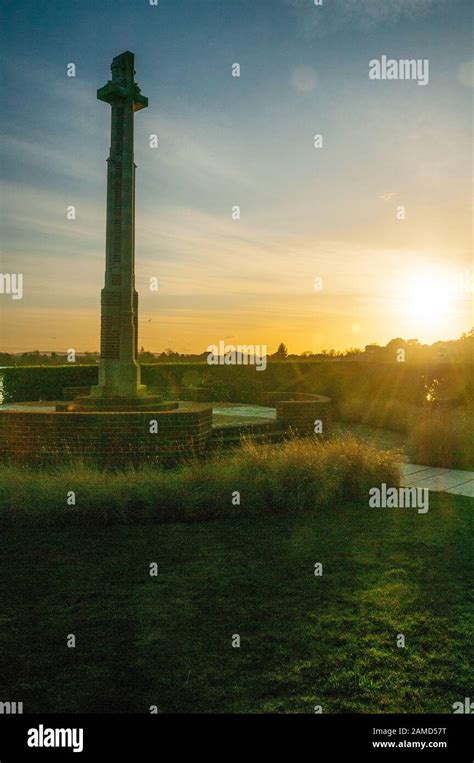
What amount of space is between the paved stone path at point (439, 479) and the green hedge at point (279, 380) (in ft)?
23.1

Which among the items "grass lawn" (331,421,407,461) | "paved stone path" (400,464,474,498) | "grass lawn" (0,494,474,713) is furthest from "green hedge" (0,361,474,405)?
"grass lawn" (0,494,474,713)

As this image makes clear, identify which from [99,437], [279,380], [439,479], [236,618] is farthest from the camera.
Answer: [279,380]

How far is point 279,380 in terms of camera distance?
22328 millimetres

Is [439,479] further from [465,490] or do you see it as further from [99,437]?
[99,437]

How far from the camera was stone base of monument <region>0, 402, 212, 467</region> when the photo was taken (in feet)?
31.0

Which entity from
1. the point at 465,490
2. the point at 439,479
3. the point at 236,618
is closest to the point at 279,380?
the point at 439,479

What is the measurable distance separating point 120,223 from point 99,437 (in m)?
4.59

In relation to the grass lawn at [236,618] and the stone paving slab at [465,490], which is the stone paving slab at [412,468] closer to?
the stone paving slab at [465,490]

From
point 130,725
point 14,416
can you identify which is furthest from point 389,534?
point 14,416

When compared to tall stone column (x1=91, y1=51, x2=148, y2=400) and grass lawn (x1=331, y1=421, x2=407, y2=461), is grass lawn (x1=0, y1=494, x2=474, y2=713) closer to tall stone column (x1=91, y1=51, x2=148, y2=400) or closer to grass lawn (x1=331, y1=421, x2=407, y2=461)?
grass lawn (x1=331, y1=421, x2=407, y2=461)

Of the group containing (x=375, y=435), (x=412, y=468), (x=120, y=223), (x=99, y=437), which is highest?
(x=120, y=223)

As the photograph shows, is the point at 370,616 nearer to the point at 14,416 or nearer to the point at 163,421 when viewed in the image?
the point at 163,421

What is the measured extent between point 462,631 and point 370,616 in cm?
64

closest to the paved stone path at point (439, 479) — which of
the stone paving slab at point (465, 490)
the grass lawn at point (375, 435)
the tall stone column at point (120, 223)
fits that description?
the stone paving slab at point (465, 490)
